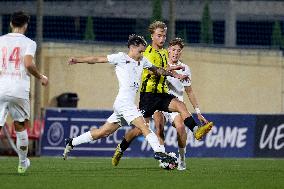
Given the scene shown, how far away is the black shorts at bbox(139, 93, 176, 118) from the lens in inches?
707

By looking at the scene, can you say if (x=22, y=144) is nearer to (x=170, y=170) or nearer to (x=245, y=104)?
(x=170, y=170)

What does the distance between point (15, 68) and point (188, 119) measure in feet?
12.5

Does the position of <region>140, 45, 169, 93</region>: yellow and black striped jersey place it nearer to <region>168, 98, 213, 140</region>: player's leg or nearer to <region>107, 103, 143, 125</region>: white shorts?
<region>168, 98, 213, 140</region>: player's leg

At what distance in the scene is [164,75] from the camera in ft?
56.7

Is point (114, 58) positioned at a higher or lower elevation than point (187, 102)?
higher

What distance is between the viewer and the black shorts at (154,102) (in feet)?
59.0

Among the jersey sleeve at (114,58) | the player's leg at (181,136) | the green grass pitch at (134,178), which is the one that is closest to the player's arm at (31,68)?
the green grass pitch at (134,178)

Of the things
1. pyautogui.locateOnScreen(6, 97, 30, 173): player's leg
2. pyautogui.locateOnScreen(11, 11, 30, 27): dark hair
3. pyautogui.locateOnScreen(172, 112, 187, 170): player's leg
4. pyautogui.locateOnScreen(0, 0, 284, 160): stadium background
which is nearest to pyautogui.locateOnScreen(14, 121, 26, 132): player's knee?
pyautogui.locateOnScreen(6, 97, 30, 173): player's leg

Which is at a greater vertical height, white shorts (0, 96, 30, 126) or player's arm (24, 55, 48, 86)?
player's arm (24, 55, 48, 86)

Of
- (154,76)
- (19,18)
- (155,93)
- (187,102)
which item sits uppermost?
(19,18)

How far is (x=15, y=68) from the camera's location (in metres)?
15.0

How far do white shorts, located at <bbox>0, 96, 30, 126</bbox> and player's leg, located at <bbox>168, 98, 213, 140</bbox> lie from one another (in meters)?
3.41

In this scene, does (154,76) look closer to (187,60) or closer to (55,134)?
(55,134)

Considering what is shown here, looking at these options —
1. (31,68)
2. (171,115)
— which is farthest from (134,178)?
(171,115)
